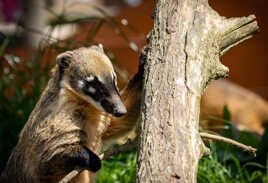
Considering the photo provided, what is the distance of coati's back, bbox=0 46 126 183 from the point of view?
293 centimetres

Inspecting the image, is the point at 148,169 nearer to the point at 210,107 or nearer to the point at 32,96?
the point at 32,96

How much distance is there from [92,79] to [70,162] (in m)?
0.63

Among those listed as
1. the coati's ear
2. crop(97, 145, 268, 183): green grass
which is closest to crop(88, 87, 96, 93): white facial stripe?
the coati's ear

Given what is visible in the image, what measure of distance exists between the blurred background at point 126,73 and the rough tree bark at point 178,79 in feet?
5.02

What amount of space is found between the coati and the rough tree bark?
550mm

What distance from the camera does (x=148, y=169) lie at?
2037 mm

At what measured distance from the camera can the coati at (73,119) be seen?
9.62 feet

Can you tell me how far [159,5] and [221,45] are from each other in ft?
1.67

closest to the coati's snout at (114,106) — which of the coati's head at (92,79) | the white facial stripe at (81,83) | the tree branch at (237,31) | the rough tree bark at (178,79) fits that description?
the coati's head at (92,79)

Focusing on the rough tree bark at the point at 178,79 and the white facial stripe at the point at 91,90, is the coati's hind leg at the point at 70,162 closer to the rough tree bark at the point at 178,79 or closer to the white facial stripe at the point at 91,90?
the white facial stripe at the point at 91,90

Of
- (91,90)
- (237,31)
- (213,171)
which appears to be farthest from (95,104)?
(213,171)

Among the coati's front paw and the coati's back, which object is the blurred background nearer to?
the coati's back

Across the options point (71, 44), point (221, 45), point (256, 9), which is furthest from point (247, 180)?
point (256, 9)

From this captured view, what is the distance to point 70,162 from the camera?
2.92 m
